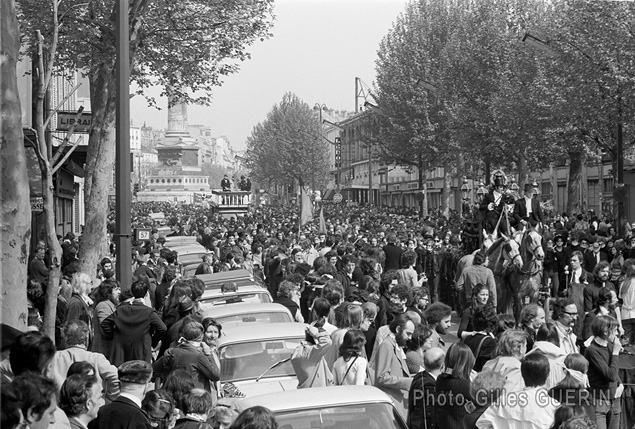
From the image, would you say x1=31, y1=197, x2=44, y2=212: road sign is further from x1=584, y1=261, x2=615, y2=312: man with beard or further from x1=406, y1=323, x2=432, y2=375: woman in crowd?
x1=406, y1=323, x2=432, y2=375: woman in crowd

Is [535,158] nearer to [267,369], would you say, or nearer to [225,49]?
[225,49]

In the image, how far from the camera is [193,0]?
26.2 m

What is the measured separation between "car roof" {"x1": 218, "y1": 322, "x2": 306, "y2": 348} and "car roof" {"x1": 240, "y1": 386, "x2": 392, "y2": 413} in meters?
3.08

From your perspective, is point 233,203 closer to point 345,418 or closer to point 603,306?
point 603,306

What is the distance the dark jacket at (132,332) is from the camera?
1123 centimetres

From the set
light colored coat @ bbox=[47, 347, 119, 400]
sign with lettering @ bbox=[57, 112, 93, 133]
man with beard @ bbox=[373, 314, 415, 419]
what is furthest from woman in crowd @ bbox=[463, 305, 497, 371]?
sign with lettering @ bbox=[57, 112, 93, 133]

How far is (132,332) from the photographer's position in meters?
11.2

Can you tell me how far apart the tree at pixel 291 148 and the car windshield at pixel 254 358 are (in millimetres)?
87615

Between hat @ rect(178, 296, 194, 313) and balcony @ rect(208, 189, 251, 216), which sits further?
balcony @ rect(208, 189, 251, 216)

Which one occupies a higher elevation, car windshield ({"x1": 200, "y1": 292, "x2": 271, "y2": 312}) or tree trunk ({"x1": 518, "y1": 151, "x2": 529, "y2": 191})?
tree trunk ({"x1": 518, "y1": 151, "x2": 529, "y2": 191})

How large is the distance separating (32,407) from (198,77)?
74.1 feet

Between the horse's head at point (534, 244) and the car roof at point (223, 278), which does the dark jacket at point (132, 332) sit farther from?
the horse's head at point (534, 244)

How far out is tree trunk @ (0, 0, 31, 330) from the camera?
10273 mm

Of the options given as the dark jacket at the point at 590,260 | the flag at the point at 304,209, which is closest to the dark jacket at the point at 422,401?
the dark jacket at the point at 590,260
